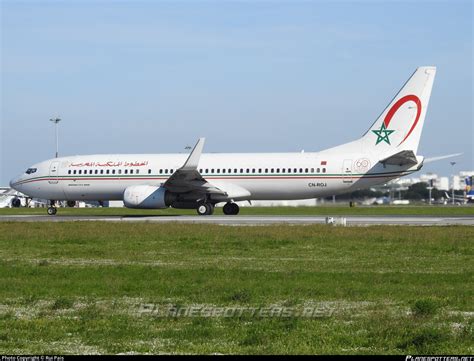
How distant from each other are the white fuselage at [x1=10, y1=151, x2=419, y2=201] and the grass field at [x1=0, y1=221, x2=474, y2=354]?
1917cm

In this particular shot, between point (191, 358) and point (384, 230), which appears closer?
point (191, 358)

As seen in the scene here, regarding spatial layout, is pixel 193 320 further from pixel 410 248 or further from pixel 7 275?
pixel 410 248

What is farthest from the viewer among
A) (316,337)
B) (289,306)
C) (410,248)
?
(410,248)

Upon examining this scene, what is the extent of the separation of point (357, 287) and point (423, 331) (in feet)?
15.2

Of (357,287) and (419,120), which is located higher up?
(419,120)

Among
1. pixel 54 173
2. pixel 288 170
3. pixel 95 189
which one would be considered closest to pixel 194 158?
pixel 288 170

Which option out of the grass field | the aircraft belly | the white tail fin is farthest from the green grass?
the grass field

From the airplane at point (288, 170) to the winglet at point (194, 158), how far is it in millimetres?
58

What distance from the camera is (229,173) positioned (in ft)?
161

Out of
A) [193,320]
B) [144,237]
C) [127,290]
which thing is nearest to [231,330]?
[193,320]

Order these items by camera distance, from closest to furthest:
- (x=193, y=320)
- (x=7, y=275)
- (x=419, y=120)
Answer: (x=193, y=320) → (x=7, y=275) → (x=419, y=120)

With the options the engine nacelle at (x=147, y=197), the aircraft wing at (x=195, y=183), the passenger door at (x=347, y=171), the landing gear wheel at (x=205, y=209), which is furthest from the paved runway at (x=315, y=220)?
the landing gear wheel at (x=205, y=209)

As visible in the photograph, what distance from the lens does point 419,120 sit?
46.9 meters

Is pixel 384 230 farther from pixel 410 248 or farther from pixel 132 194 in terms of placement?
pixel 132 194
